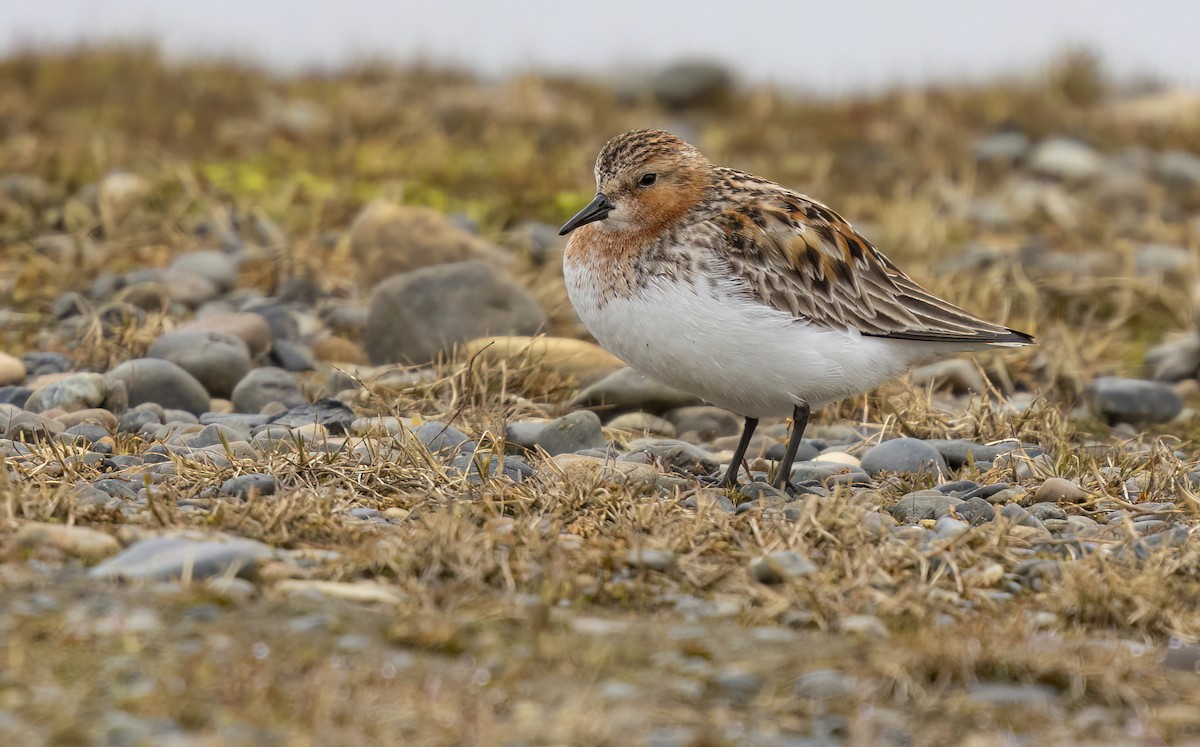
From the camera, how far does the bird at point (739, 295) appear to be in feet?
17.9

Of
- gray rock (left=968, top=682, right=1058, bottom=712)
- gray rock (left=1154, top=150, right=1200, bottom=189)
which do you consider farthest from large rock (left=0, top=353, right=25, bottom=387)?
gray rock (left=1154, top=150, right=1200, bottom=189)

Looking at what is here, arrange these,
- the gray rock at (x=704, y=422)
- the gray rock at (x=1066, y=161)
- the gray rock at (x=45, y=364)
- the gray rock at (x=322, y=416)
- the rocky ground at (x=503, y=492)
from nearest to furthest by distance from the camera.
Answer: the rocky ground at (x=503, y=492), the gray rock at (x=322, y=416), the gray rock at (x=704, y=422), the gray rock at (x=45, y=364), the gray rock at (x=1066, y=161)

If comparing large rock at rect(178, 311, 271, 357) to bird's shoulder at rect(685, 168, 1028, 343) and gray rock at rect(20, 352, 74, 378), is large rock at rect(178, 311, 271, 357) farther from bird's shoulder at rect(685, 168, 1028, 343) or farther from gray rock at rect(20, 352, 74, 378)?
bird's shoulder at rect(685, 168, 1028, 343)

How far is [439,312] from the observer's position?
7.84 m

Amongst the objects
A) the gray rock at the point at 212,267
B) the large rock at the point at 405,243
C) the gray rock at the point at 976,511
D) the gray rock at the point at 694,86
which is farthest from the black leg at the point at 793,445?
the gray rock at the point at 694,86

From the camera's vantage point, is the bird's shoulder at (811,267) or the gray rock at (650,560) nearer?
the gray rock at (650,560)

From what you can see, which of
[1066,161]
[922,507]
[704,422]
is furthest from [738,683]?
[1066,161]

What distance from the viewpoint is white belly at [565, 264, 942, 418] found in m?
5.40

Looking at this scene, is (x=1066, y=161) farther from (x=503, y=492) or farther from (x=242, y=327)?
(x=503, y=492)

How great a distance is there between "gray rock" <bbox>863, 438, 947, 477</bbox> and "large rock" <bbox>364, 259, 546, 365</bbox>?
8.15ft

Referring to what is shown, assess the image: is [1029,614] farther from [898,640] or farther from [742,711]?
[742,711]

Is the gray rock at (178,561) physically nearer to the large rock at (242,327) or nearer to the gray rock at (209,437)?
the gray rock at (209,437)

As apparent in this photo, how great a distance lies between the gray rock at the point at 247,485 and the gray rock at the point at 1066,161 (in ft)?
36.8

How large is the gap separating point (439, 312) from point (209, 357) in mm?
1240
